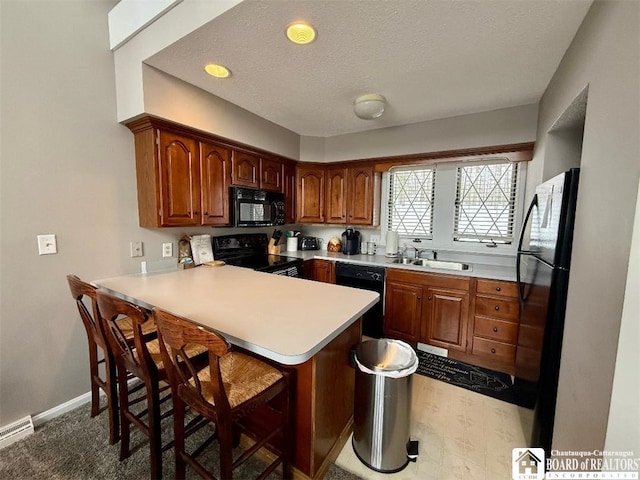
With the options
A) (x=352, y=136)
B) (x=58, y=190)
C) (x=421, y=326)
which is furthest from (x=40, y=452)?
(x=352, y=136)

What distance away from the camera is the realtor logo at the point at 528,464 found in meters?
1.47

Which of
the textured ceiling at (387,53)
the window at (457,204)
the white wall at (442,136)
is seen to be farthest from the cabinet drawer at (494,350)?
the textured ceiling at (387,53)

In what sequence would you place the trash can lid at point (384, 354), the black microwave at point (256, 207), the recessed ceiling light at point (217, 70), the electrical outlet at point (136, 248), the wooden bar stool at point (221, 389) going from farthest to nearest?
1. the black microwave at point (256, 207)
2. the electrical outlet at point (136, 248)
3. the recessed ceiling light at point (217, 70)
4. the trash can lid at point (384, 354)
5. the wooden bar stool at point (221, 389)

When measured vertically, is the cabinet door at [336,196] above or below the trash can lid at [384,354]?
above

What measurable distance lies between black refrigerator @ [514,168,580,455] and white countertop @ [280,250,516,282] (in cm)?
67

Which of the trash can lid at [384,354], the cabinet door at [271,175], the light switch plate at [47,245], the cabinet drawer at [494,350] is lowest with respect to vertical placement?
the cabinet drawer at [494,350]

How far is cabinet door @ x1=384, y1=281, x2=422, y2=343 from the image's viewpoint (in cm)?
270

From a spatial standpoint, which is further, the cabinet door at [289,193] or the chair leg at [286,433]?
the cabinet door at [289,193]

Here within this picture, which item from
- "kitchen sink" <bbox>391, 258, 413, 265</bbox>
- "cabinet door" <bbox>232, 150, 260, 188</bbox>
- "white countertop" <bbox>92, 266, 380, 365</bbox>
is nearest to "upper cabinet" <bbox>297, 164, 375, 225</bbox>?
"kitchen sink" <bbox>391, 258, 413, 265</bbox>

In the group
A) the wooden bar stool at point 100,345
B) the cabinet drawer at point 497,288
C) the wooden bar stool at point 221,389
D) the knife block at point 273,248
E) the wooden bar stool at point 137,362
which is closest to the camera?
the wooden bar stool at point 221,389

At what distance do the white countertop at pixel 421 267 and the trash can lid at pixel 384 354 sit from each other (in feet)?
3.79

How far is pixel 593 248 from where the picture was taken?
1047 mm

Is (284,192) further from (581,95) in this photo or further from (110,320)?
(581,95)

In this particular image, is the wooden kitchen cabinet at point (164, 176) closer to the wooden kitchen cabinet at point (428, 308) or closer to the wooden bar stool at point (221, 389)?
the wooden bar stool at point (221, 389)
